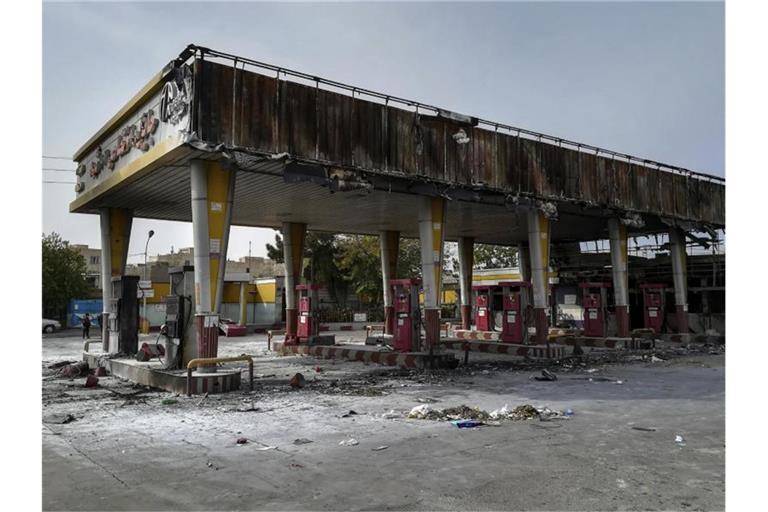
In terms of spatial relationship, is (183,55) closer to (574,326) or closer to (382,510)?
(382,510)

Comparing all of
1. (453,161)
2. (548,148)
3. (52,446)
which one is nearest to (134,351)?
(52,446)

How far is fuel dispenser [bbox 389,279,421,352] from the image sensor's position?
18.7 m

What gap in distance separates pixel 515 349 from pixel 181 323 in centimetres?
1328

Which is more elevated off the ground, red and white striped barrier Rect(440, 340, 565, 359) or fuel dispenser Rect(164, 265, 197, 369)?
fuel dispenser Rect(164, 265, 197, 369)

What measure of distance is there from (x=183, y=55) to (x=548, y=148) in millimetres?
14546

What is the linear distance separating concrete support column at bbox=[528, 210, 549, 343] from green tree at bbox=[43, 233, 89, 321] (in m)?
38.1

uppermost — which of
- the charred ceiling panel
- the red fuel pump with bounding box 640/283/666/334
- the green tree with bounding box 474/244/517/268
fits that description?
the charred ceiling panel

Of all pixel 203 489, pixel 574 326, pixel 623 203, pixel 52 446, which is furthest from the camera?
pixel 574 326

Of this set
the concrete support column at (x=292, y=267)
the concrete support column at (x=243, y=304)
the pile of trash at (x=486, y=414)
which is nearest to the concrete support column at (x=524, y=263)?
the concrete support column at (x=292, y=267)

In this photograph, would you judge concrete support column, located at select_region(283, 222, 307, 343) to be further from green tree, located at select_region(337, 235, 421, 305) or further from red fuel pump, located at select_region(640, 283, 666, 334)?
green tree, located at select_region(337, 235, 421, 305)

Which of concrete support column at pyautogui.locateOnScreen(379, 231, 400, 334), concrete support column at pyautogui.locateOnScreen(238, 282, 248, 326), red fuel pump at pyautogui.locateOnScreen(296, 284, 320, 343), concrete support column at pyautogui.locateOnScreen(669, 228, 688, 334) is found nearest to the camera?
red fuel pump at pyautogui.locateOnScreen(296, 284, 320, 343)

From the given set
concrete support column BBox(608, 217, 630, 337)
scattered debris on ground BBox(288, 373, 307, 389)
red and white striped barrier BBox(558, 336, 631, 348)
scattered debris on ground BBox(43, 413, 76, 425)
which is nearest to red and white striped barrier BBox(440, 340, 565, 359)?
red and white striped barrier BBox(558, 336, 631, 348)

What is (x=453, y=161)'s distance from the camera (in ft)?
63.8

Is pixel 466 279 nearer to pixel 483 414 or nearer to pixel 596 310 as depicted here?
pixel 596 310
